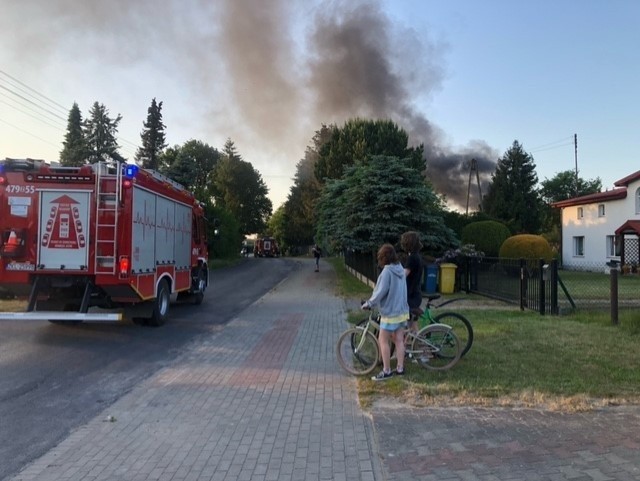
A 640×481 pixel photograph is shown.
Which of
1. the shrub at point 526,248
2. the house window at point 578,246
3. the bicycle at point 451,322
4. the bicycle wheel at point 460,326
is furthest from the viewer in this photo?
the house window at point 578,246

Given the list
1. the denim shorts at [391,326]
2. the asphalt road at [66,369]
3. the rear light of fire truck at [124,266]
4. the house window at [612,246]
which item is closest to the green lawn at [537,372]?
the denim shorts at [391,326]

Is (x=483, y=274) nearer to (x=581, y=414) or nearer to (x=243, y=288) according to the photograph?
(x=243, y=288)

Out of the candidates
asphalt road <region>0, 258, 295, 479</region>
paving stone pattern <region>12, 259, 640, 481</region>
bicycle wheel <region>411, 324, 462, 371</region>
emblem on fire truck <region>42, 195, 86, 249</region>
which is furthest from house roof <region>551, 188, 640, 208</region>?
paving stone pattern <region>12, 259, 640, 481</region>

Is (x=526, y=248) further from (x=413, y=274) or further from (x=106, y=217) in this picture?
(x=106, y=217)

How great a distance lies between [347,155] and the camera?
42938mm

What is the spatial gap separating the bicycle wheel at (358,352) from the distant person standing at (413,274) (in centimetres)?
59

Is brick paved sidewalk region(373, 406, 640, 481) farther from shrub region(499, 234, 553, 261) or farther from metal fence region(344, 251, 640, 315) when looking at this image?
shrub region(499, 234, 553, 261)

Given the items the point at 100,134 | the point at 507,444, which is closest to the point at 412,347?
the point at 507,444

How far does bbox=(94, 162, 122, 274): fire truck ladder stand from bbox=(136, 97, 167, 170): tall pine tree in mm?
47516

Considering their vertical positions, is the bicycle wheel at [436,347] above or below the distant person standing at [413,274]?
below

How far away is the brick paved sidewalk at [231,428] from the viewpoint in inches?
165

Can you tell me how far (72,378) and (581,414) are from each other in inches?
234

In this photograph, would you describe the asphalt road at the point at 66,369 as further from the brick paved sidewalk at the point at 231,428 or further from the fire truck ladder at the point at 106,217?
the fire truck ladder at the point at 106,217

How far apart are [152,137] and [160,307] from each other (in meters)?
48.0
